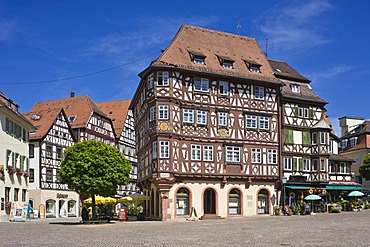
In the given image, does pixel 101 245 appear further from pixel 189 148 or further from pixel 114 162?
pixel 189 148

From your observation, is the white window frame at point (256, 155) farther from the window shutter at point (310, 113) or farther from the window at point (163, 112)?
the window at point (163, 112)

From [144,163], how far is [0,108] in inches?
526

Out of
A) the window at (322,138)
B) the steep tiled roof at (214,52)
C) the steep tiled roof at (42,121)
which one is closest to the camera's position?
the steep tiled roof at (214,52)

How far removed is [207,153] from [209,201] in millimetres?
4652

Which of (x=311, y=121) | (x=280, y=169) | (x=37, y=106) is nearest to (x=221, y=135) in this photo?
(x=280, y=169)

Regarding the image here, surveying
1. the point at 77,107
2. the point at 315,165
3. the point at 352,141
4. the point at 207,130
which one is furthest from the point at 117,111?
the point at 207,130

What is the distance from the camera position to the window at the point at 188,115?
48406 millimetres

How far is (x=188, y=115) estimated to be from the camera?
48656mm

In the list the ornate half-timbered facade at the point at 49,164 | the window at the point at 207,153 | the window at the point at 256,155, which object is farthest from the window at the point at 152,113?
the ornate half-timbered facade at the point at 49,164

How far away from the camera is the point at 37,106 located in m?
83.6

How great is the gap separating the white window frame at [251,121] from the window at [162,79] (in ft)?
27.0

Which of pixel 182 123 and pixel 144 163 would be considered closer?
pixel 182 123

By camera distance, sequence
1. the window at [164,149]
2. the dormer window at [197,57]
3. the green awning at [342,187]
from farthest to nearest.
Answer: the green awning at [342,187] < the dormer window at [197,57] < the window at [164,149]

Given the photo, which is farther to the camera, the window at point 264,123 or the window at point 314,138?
the window at point 314,138
